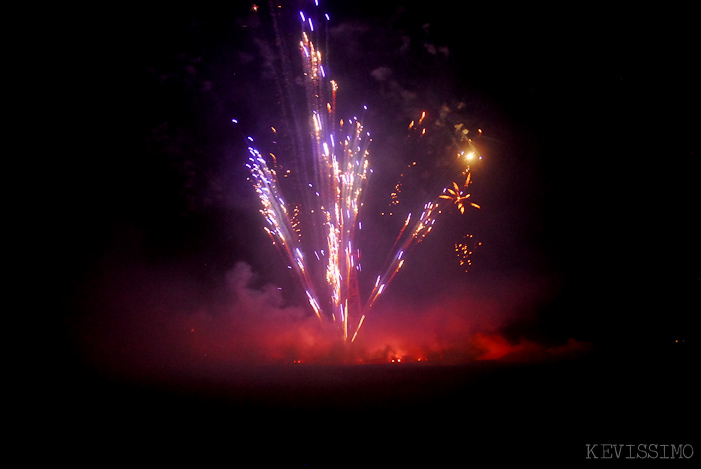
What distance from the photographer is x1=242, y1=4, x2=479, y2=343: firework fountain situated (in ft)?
24.0

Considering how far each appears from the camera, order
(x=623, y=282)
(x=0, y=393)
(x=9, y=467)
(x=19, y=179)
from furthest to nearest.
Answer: (x=623, y=282), (x=19, y=179), (x=0, y=393), (x=9, y=467)

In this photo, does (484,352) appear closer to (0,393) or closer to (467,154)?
(467,154)

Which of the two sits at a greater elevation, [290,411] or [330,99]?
[330,99]

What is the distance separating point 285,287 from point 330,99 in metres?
9.17

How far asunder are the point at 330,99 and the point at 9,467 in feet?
22.0

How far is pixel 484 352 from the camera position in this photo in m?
13.6

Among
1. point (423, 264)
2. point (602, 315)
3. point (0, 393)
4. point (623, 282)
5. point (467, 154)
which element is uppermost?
point (467, 154)

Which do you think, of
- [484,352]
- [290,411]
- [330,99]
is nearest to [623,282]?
[484,352]

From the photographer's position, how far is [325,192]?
8953 mm

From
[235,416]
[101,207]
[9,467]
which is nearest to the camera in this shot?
[9,467]

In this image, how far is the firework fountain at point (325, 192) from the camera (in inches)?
288

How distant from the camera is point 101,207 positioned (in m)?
9.23

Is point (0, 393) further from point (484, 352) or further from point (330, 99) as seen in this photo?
point (484, 352)

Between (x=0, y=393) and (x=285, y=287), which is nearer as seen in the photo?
(x=0, y=393)
